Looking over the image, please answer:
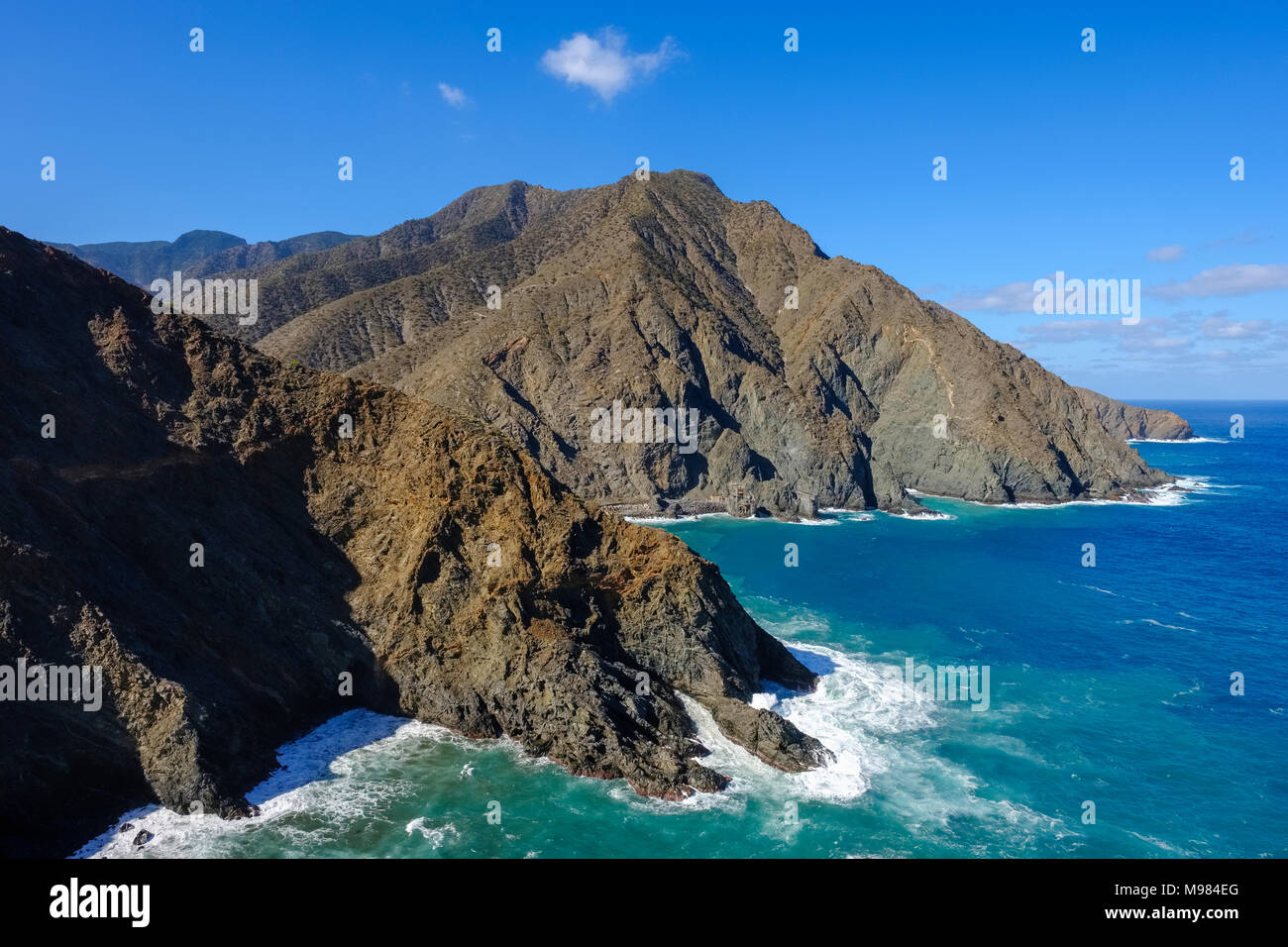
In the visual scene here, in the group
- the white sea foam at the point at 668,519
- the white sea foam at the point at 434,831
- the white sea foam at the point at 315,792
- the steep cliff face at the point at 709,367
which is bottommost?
the white sea foam at the point at 434,831

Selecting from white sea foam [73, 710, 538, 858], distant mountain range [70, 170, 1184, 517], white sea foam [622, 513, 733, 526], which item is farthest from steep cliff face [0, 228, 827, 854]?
distant mountain range [70, 170, 1184, 517]

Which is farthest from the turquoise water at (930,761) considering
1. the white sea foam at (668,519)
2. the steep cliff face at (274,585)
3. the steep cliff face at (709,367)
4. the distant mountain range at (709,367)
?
the distant mountain range at (709,367)

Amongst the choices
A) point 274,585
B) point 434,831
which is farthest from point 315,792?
point 274,585

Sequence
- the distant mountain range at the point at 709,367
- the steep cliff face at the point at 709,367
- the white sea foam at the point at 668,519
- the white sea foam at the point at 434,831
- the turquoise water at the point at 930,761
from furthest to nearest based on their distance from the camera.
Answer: the steep cliff face at the point at 709,367 < the distant mountain range at the point at 709,367 < the white sea foam at the point at 668,519 < the turquoise water at the point at 930,761 < the white sea foam at the point at 434,831

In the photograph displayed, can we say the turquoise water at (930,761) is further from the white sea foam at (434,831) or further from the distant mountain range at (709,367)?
the distant mountain range at (709,367)

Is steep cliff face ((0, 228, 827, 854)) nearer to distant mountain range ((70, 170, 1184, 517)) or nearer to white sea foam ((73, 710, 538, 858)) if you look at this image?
white sea foam ((73, 710, 538, 858))


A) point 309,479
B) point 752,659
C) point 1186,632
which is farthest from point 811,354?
point 309,479
